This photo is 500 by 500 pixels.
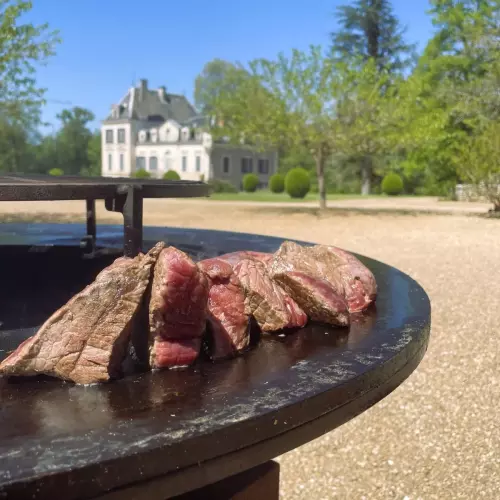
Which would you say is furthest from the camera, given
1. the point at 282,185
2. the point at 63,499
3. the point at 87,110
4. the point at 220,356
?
the point at 87,110

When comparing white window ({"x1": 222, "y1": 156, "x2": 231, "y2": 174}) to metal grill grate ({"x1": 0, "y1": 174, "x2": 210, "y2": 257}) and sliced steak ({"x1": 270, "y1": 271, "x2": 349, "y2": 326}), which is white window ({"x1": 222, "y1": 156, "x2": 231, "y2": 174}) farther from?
sliced steak ({"x1": 270, "y1": 271, "x2": 349, "y2": 326})

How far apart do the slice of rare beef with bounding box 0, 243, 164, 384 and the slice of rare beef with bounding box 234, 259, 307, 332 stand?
420 millimetres

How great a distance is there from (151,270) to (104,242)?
7.06 ft

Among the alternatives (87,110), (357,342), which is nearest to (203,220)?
(357,342)

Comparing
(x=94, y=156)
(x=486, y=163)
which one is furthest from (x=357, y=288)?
(x=94, y=156)

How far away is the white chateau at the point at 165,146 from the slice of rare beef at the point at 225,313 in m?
51.6

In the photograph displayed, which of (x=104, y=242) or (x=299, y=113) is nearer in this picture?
(x=104, y=242)

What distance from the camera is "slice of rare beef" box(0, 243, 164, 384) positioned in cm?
132

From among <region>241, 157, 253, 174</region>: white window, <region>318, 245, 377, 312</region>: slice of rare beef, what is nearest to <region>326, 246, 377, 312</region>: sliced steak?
<region>318, 245, 377, 312</region>: slice of rare beef

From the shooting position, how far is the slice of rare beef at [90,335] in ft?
4.34

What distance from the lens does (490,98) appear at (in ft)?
86.9

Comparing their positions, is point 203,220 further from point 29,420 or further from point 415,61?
point 415,61

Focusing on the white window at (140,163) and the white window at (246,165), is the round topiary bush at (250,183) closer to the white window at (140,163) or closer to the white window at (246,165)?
the white window at (246,165)

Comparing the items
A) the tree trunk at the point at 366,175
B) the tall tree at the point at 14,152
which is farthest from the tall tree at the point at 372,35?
the tall tree at the point at 14,152
